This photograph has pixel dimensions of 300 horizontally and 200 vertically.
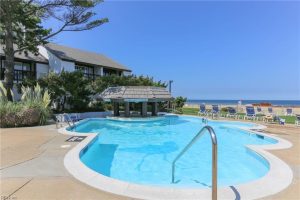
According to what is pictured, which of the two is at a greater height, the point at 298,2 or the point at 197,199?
the point at 298,2

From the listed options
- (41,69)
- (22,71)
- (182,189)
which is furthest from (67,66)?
(182,189)

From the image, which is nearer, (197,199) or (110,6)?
(197,199)

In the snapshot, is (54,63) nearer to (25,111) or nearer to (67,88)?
(67,88)

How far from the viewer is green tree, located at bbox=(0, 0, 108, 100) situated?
18.1 metres

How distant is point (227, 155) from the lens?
10.1 metres

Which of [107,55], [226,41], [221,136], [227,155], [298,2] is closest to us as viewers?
[227,155]

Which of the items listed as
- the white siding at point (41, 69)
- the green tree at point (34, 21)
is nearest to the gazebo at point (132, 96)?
the green tree at point (34, 21)

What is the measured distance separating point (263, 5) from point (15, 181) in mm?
21345

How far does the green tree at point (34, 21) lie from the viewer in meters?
18.1

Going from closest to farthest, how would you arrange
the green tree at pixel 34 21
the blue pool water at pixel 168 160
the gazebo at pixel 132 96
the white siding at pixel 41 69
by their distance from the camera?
the blue pool water at pixel 168 160 < the green tree at pixel 34 21 < the gazebo at pixel 132 96 < the white siding at pixel 41 69

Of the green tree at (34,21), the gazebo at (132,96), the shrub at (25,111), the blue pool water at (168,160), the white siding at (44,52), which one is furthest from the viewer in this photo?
the white siding at (44,52)

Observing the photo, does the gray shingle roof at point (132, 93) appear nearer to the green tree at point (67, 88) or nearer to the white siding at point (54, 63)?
Answer: the green tree at point (67, 88)

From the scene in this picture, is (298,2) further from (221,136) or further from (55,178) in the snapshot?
(55,178)

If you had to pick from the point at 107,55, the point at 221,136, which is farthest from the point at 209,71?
the point at 221,136
